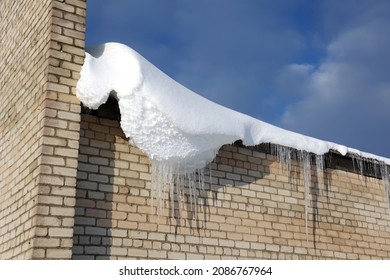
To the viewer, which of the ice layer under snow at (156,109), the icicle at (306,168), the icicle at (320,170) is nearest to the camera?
the ice layer under snow at (156,109)

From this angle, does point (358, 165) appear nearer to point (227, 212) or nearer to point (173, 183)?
point (227, 212)

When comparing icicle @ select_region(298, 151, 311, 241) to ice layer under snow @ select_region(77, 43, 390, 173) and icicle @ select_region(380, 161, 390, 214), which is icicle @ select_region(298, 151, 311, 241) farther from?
icicle @ select_region(380, 161, 390, 214)

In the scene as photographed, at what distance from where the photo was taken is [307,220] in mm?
5984

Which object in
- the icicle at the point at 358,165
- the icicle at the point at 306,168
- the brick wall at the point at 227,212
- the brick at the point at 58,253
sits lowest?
the brick at the point at 58,253

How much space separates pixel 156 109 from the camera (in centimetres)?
464

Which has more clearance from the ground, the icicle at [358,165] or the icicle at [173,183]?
the icicle at [358,165]

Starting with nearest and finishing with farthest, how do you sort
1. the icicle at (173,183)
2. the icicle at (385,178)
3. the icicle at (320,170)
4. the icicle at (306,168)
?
the icicle at (173,183) → the icicle at (306,168) → the icicle at (320,170) → the icicle at (385,178)

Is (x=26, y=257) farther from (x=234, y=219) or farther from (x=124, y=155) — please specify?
(x=234, y=219)

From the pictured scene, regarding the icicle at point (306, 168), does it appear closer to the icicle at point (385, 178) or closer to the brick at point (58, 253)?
the icicle at point (385, 178)

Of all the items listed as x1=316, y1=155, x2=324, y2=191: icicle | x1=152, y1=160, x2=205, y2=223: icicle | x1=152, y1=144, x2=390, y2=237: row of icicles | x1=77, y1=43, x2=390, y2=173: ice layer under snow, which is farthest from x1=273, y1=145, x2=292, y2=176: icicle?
x1=152, y1=160, x2=205, y2=223: icicle

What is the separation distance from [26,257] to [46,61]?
5.07 ft

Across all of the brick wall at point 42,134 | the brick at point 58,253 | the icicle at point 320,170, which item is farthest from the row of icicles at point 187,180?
the brick at point 58,253

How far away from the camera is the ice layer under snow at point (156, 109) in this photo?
458cm

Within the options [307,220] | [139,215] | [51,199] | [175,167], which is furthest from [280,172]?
[51,199]
